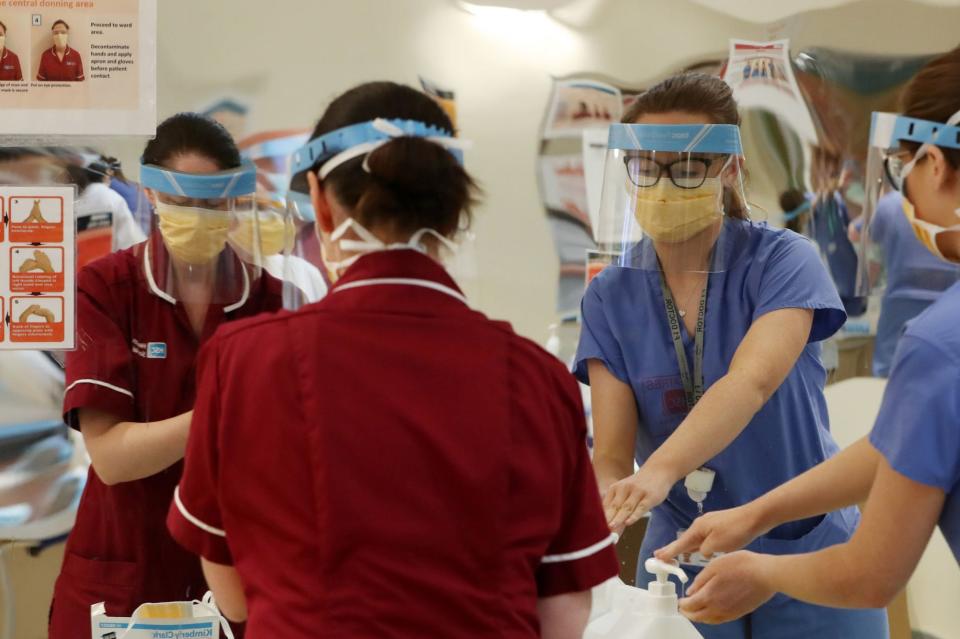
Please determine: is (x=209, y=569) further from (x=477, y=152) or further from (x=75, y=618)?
(x=477, y=152)

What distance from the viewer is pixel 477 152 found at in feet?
9.28

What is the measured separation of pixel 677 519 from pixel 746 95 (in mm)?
1358

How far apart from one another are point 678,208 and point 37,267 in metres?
1.31

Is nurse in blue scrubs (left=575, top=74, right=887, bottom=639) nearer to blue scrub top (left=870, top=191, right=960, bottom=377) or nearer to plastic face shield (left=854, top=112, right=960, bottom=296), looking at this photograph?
plastic face shield (left=854, top=112, right=960, bottom=296)

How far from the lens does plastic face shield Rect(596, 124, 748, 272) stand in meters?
1.92

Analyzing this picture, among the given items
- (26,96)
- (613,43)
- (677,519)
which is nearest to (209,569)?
(677,519)

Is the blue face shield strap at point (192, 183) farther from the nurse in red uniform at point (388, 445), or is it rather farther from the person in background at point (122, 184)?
the nurse in red uniform at point (388, 445)

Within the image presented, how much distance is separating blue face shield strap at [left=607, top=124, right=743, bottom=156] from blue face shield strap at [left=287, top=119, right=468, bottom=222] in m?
0.71

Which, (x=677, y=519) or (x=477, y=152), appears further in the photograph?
(x=477, y=152)

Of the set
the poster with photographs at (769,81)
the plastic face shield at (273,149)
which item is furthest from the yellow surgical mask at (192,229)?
the poster with photographs at (769,81)

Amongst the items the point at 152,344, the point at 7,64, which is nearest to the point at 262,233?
the point at 152,344

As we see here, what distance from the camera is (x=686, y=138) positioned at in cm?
Answer: 191

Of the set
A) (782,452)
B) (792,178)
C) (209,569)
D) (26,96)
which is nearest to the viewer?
(209,569)

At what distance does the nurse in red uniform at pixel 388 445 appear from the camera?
1.12m
